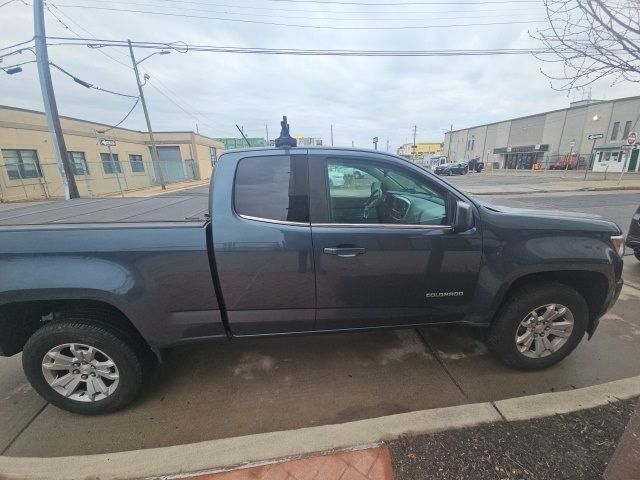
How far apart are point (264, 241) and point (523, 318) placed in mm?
2139

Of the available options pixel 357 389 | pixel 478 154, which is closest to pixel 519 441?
pixel 357 389

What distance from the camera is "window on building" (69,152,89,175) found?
2097cm

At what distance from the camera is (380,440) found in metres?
2.02

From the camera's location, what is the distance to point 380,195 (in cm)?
301

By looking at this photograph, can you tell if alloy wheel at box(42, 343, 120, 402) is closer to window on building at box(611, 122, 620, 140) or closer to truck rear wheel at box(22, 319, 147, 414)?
truck rear wheel at box(22, 319, 147, 414)

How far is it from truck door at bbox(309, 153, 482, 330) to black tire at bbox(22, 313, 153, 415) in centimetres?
135

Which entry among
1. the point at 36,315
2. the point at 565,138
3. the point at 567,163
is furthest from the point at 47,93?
the point at 565,138

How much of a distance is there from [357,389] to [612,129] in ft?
153

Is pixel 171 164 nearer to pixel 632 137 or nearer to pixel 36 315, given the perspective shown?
pixel 36 315

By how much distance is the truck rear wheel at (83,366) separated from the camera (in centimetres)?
218

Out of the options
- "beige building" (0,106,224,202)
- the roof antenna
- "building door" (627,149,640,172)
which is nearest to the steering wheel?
the roof antenna

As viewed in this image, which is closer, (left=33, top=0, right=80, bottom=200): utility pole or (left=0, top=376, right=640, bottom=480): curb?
(left=0, top=376, right=640, bottom=480): curb

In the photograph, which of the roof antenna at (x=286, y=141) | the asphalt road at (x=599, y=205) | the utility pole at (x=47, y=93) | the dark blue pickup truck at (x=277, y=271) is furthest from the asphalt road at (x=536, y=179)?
the roof antenna at (x=286, y=141)

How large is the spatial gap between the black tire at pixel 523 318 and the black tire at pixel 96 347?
2780mm
